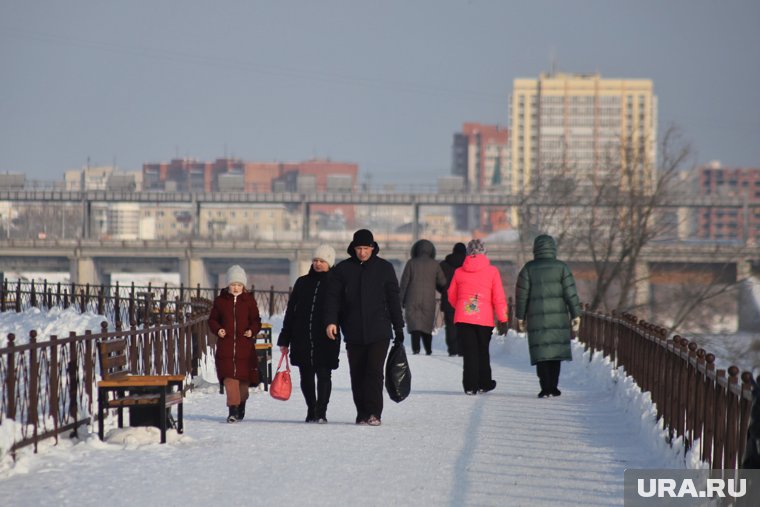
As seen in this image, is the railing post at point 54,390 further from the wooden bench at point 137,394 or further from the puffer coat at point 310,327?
A: the puffer coat at point 310,327

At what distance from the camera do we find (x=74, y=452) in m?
10.6

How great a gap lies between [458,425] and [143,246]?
12482cm

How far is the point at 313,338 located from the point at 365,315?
22.3 inches

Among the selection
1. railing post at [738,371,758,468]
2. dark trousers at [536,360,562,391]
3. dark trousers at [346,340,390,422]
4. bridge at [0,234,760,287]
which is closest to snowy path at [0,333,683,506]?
dark trousers at [346,340,390,422]

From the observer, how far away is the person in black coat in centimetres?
1283

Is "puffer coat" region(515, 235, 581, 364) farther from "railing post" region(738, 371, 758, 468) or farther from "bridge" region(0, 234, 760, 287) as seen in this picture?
"bridge" region(0, 234, 760, 287)

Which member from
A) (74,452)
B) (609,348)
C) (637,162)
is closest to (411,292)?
(609,348)

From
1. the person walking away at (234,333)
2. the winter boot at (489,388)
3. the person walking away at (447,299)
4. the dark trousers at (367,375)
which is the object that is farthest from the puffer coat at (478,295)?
the person walking away at (447,299)

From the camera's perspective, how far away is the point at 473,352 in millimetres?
15789

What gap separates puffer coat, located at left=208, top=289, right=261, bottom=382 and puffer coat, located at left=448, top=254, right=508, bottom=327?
12.8 ft

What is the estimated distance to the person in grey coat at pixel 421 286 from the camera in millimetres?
22094

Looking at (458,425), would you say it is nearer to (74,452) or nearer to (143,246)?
(74,452)

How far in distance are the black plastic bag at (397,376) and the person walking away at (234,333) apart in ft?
4.17

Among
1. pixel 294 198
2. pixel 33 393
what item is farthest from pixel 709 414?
pixel 294 198
